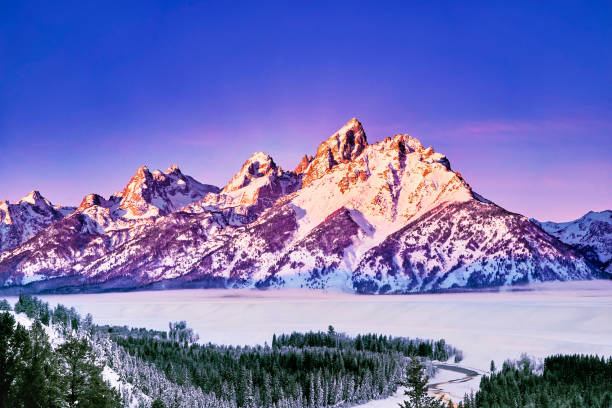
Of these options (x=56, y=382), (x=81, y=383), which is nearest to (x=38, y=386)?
(x=56, y=382)

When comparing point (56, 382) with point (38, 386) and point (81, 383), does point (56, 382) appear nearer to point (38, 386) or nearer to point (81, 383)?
point (38, 386)

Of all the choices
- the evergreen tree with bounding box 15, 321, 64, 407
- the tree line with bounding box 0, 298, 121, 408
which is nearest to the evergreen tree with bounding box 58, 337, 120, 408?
the tree line with bounding box 0, 298, 121, 408

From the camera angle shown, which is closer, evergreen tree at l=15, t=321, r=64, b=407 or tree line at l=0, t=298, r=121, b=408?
evergreen tree at l=15, t=321, r=64, b=407

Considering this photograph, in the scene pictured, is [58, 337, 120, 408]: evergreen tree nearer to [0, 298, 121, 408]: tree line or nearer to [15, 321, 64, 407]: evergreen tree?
[0, 298, 121, 408]: tree line

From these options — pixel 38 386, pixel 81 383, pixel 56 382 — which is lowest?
pixel 38 386

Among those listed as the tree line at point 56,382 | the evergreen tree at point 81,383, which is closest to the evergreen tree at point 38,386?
the tree line at point 56,382

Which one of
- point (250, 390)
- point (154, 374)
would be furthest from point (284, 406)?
point (154, 374)

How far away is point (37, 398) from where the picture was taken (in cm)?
9238

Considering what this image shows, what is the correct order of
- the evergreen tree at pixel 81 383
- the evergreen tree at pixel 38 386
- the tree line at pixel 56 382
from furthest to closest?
the tree line at pixel 56 382 < the evergreen tree at pixel 81 383 < the evergreen tree at pixel 38 386

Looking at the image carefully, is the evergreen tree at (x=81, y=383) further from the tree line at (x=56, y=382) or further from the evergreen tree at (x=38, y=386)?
the evergreen tree at (x=38, y=386)

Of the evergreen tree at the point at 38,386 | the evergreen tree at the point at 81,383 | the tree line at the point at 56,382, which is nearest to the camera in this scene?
the evergreen tree at the point at 38,386

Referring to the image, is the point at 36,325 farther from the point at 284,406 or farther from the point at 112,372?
the point at 284,406

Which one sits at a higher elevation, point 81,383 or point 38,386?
point 81,383

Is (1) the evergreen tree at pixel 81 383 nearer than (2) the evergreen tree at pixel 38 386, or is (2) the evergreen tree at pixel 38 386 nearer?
(2) the evergreen tree at pixel 38 386
